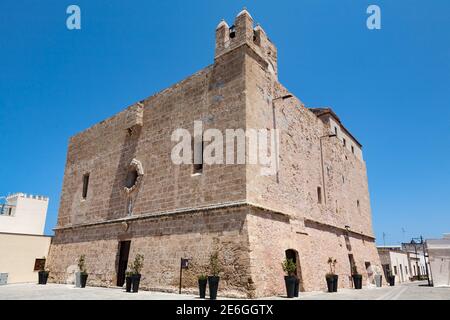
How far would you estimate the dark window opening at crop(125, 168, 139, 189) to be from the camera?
1412 cm

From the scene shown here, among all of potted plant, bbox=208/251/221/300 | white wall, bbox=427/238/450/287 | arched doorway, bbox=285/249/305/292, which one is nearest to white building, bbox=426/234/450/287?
white wall, bbox=427/238/450/287

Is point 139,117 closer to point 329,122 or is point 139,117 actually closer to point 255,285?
point 255,285

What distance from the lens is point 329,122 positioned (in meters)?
18.3

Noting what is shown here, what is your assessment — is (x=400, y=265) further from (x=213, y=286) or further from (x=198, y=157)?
(x=213, y=286)

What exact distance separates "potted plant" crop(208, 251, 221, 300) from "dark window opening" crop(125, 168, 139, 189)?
19.2 ft

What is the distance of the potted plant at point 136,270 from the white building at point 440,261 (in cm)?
1651

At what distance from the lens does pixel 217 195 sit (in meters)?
10.4

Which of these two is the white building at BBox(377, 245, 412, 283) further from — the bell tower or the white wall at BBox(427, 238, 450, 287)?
the bell tower

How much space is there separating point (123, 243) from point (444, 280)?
17436 mm

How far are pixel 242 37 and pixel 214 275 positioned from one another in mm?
7604

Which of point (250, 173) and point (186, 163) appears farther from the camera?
point (186, 163)

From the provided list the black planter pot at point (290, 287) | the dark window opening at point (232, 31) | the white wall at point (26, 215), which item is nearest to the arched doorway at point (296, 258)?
the black planter pot at point (290, 287)

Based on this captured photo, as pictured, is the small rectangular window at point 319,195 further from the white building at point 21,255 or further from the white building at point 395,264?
the white building at point 395,264

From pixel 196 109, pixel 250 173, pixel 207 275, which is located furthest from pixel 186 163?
pixel 207 275
